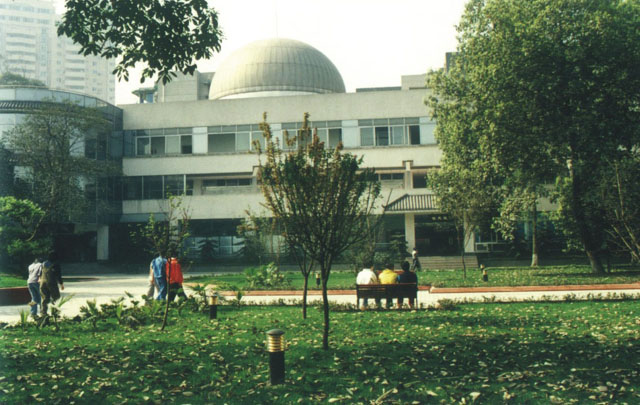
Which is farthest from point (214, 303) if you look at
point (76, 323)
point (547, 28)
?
point (547, 28)

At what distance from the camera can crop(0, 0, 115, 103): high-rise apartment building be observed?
174 metres

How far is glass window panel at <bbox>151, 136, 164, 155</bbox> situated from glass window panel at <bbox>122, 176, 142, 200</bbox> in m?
2.54

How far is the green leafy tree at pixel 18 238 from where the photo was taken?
2441 centimetres

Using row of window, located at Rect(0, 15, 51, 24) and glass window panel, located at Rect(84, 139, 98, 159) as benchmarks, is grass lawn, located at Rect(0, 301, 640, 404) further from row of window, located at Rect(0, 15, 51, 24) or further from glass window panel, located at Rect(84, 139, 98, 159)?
row of window, located at Rect(0, 15, 51, 24)

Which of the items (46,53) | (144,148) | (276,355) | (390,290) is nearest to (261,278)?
(390,290)

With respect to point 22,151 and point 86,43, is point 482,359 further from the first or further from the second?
point 22,151

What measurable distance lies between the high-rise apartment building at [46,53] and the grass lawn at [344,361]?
180 m

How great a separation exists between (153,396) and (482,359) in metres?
4.58

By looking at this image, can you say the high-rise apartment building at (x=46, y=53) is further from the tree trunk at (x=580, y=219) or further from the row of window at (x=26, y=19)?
the tree trunk at (x=580, y=219)

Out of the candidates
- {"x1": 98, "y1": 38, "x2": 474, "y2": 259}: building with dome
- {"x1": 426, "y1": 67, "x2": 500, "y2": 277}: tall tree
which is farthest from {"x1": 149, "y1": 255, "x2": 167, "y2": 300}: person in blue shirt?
{"x1": 98, "y1": 38, "x2": 474, "y2": 259}: building with dome

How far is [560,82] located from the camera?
25.4 metres

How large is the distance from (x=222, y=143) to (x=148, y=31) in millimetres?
37822

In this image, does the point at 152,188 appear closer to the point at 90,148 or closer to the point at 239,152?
the point at 90,148

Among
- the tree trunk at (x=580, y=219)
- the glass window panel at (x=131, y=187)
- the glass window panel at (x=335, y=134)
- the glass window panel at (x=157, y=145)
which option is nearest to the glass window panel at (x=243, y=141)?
the glass window panel at (x=157, y=145)
